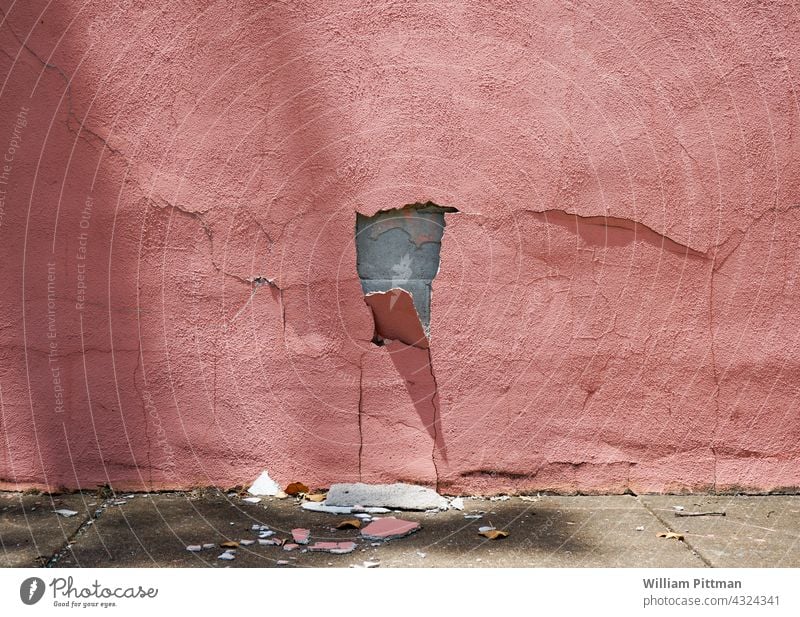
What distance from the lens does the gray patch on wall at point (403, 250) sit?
11.5 ft

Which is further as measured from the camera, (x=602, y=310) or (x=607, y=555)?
(x=602, y=310)

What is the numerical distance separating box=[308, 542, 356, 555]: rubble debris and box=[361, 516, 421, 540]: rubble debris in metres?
0.11

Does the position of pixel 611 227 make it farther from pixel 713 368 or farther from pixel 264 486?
pixel 264 486

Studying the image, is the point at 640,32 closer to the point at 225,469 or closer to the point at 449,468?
the point at 449,468

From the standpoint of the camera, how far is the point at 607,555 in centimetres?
297

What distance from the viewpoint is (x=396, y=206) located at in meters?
3.46

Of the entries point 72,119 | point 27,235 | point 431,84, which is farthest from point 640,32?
point 27,235

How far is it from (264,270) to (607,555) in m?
1.62

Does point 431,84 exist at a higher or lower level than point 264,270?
higher

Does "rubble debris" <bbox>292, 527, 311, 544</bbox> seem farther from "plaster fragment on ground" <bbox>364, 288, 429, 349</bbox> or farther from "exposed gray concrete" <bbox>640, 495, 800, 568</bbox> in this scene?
"exposed gray concrete" <bbox>640, 495, 800, 568</bbox>

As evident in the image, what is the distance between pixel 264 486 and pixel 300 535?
46cm

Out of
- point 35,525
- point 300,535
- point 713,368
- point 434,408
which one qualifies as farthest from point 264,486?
point 713,368

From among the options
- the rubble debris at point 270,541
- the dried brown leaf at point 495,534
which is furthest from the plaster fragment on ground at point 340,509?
the dried brown leaf at point 495,534

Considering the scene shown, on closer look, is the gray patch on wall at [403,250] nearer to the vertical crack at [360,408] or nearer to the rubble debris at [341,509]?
the vertical crack at [360,408]
